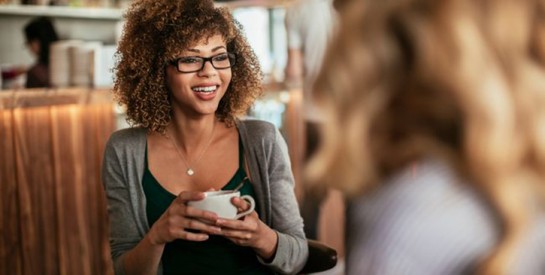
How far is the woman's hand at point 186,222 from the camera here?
4.52 ft

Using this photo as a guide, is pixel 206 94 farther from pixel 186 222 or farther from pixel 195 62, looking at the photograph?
pixel 186 222

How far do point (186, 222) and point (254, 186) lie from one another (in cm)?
26

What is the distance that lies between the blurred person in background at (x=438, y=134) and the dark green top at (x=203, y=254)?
766mm

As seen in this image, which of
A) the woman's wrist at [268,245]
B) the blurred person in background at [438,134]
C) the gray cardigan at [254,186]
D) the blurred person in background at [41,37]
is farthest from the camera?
the blurred person in background at [41,37]

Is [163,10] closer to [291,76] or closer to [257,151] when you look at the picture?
[257,151]

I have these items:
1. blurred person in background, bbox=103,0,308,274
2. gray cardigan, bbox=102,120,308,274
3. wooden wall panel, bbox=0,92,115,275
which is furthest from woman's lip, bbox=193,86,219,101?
wooden wall panel, bbox=0,92,115,275

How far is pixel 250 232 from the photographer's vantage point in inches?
56.7

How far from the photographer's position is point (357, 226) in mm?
888

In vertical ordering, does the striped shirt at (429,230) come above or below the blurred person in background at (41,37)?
below

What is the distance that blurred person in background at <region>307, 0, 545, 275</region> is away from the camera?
774 mm

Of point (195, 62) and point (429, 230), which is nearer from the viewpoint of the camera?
point (429, 230)

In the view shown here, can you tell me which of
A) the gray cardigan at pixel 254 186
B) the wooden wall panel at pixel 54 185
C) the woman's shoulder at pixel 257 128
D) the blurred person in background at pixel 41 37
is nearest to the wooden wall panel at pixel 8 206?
the wooden wall panel at pixel 54 185

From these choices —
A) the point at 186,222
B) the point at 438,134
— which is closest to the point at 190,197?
the point at 186,222

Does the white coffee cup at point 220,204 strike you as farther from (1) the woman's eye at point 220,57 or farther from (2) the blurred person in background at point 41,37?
(2) the blurred person in background at point 41,37
